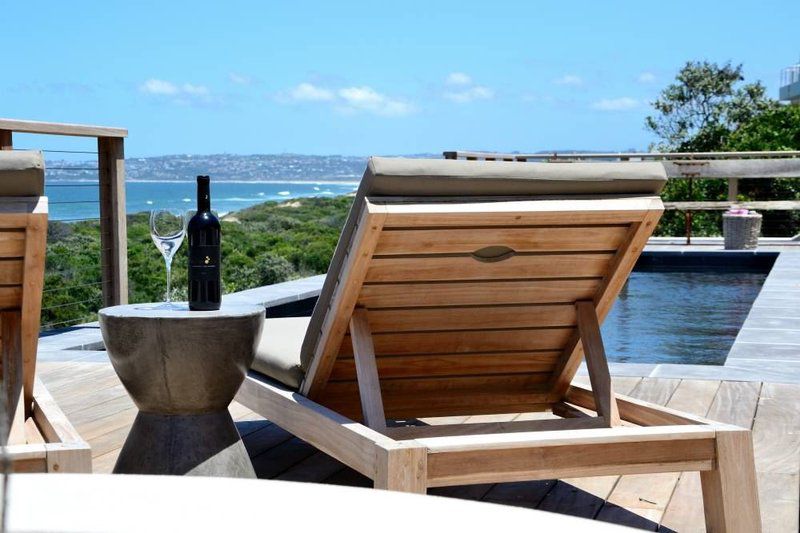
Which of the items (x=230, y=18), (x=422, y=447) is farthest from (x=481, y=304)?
(x=230, y=18)

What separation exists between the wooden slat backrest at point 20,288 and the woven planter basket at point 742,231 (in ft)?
29.2

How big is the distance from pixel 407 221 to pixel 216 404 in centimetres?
61

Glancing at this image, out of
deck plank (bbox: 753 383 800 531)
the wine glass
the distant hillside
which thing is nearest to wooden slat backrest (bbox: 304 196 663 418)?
the wine glass

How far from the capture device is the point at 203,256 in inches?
92.1

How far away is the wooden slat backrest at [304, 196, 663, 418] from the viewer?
2311 millimetres

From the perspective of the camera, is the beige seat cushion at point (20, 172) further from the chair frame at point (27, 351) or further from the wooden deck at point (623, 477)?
the wooden deck at point (623, 477)

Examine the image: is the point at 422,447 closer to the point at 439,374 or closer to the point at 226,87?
the point at 439,374

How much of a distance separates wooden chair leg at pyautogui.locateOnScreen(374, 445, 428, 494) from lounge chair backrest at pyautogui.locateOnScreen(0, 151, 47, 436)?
2.44ft

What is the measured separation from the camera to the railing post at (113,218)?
5070mm

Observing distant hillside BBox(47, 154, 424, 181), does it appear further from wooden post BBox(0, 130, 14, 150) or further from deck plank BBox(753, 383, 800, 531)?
deck plank BBox(753, 383, 800, 531)

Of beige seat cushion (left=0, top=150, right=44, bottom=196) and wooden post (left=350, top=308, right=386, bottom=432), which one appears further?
wooden post (left=350, top=308, right=386, bottom=432)

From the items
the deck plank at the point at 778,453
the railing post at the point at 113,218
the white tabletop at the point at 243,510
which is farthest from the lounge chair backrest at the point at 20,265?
the railing post at the point at 113,218

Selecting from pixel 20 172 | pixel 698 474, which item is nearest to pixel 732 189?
pixel 698 474

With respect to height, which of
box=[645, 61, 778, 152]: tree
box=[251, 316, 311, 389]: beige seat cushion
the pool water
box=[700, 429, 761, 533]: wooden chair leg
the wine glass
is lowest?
the pool water
